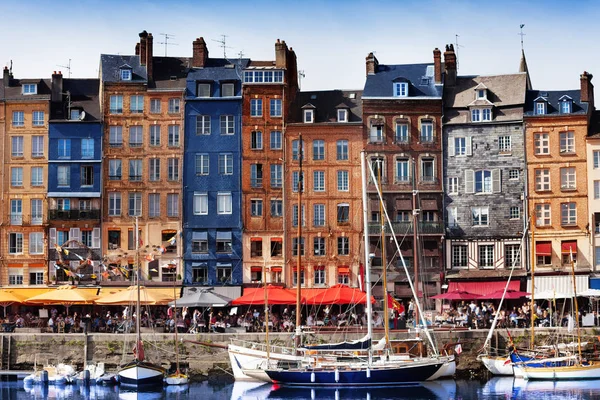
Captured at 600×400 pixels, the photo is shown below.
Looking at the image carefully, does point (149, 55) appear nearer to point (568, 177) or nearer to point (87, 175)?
point (87, 175)

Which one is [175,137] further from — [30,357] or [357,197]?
[30,357]

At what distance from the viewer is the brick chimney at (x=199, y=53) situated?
74.2 meters

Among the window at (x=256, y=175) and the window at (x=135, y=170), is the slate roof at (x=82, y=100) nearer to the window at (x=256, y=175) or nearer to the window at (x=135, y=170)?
the window at (x=135, y=170)

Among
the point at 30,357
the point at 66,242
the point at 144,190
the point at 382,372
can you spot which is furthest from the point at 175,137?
the point at 382,372

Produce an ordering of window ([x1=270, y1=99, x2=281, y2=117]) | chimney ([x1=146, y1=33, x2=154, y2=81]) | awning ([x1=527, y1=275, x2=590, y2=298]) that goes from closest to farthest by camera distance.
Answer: awning ([x1=527, y1=275, x2=590, y2=298])
window ([x1=270, y1=99, x2=281, y2=117])
chimney ([x1=146, y1=33, x2=154, y2=81])

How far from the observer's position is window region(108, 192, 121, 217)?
237ft

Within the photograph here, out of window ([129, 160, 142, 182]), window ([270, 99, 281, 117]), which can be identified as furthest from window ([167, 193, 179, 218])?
window ([270, 99, 281, 117])

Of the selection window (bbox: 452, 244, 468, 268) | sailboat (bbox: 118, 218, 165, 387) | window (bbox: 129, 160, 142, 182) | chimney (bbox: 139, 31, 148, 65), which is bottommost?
sailboat (bbox: 118, 218, 165, 387)

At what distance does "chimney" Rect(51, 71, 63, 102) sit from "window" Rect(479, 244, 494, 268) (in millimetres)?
28111

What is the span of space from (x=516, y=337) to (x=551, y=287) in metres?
9.44

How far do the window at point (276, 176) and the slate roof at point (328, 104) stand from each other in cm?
303

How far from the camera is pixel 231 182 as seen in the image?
7200 centimetres

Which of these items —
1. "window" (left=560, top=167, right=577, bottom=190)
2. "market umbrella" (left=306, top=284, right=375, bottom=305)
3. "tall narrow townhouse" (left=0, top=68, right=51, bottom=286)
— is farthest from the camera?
"tall narrow townhouse" (left=0, top=68, right=51, bottom=286)

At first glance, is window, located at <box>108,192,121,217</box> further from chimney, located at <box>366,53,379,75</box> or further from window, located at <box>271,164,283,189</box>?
chimney, located at <box>366,53,379,75</box>
